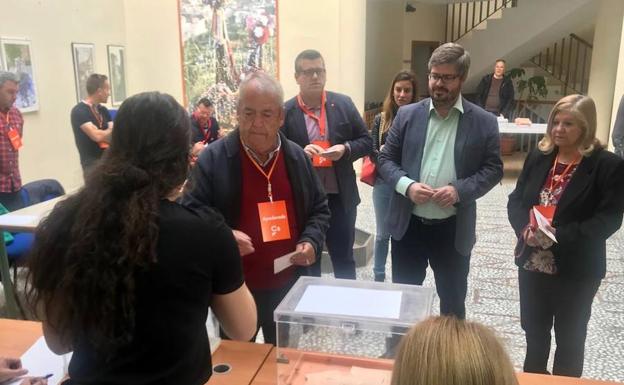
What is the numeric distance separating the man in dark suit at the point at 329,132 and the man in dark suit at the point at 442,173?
28 cm

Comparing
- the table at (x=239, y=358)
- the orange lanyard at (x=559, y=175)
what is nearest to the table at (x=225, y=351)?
the table at (x=239, y=358)

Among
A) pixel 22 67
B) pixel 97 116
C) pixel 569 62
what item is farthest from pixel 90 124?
pixel 569 62

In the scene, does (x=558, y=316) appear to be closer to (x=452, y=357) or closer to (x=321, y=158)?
Result: (x=321, y=158)

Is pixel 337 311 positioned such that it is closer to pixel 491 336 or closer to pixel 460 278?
pixel 491 336

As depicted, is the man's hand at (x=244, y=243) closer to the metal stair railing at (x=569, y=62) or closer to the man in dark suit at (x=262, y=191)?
the man in dark suit at (x=262, y=191)

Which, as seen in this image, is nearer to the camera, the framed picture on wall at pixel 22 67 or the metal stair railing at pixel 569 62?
the framed picture on wall at pixel 22 67

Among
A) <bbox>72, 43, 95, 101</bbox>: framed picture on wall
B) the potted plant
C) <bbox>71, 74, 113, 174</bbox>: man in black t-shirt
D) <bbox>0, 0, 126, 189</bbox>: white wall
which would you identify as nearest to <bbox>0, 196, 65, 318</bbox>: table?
<bbox>71, 74, 113, 174</bbox>: man in black t-shirt

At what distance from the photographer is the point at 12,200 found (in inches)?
153

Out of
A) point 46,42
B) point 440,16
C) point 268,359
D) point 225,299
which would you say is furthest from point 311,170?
point 440,16

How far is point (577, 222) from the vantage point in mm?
1914

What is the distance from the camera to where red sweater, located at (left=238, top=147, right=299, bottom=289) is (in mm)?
1770

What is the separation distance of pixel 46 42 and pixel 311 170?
4.99 m

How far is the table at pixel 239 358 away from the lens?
1.38 meters

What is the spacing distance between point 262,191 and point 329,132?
34.1 inches
